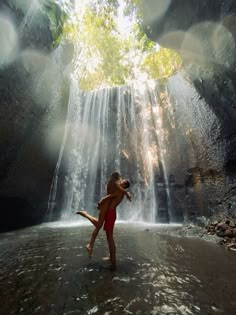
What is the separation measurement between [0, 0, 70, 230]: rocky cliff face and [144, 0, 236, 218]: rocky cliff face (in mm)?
4555

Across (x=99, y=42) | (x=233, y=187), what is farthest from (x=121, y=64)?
(x=233, y=187)

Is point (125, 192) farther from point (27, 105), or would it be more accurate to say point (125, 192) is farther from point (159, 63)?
point (159, 63)

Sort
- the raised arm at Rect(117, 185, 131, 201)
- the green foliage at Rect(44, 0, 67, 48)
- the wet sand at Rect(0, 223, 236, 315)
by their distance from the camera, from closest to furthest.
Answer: the wet sand at Rect(0, 223, 236, 315) < the raised arm at Rect(117, 185, 131, 201) < the green foliage at Rect(44, 0, 67, 48)

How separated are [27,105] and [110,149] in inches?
244

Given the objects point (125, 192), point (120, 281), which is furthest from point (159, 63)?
point (120, 281)

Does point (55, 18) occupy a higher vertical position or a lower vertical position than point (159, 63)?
lower

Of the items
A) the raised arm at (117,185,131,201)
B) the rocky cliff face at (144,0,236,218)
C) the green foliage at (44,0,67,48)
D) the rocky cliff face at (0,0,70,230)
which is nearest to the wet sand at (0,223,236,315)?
the raised arm at (117,185,131,201)

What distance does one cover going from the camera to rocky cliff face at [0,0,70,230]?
25.1 ft

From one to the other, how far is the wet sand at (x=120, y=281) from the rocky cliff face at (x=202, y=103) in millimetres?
4283

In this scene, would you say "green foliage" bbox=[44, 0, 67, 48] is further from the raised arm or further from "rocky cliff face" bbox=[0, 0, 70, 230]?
the raised arm

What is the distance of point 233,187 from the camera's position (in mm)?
7945

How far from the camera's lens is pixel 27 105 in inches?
360

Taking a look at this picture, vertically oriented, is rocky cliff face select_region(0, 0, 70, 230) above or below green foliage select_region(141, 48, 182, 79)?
below

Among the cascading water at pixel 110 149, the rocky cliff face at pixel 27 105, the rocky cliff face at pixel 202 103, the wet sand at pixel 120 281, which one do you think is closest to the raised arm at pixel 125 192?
the wet sand at pixel 120 281
